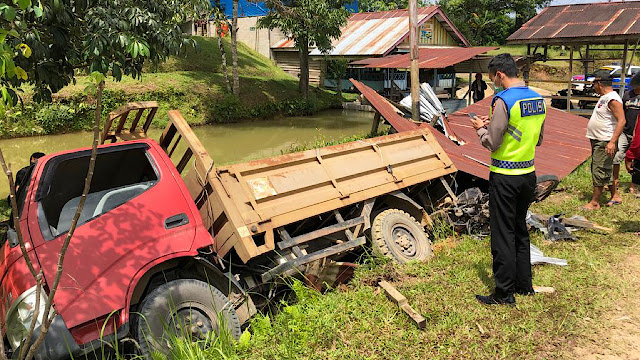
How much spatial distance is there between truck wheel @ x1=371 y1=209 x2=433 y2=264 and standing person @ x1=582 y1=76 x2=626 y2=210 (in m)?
2.83

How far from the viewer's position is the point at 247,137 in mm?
18312

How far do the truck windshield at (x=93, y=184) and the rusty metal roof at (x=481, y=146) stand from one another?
4339mm

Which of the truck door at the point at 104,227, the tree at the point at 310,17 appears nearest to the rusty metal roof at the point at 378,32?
the tree at the point at 310,17

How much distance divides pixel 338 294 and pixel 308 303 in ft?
1.10

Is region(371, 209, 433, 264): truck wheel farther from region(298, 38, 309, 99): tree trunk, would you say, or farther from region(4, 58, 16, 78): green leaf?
region(298, 38, 309, 99): tree trunk

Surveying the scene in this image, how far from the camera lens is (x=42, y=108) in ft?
53.8

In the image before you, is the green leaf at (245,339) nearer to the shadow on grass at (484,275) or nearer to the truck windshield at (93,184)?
the truck windshield at (93,184)

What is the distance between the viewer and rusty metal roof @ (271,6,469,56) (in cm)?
2441

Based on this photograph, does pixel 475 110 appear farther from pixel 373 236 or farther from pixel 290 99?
pixel 290 99

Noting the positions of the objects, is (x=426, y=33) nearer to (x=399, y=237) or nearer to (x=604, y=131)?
(x=604, y=131)

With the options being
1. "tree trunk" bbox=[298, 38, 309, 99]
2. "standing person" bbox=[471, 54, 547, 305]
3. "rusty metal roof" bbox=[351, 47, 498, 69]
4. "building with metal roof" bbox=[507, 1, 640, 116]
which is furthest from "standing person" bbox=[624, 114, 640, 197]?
"tree trunk" bbox=[298, 38, 309, 99]

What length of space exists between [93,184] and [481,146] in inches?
240

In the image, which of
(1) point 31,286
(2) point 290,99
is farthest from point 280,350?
(2) point 290,99

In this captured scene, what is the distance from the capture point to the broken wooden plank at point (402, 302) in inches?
144
